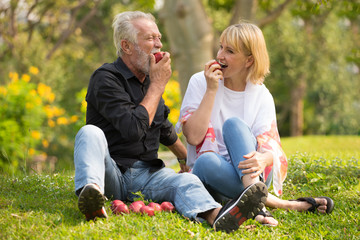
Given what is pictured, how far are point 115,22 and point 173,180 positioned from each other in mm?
1381

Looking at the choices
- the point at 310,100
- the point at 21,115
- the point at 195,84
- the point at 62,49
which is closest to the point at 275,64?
the point at 310,100

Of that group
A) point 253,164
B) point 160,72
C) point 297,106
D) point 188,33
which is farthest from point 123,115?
point 297,106

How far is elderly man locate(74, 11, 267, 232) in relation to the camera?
113 inches

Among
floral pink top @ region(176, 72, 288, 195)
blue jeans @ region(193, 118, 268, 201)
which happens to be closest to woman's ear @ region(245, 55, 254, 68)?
floral pink top @ region(176, 72, 288, 195)

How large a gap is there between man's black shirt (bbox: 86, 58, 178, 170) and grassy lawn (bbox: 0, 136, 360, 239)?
442mm

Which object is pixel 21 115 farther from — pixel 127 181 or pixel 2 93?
pixel 127 181

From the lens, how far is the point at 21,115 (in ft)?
25.8

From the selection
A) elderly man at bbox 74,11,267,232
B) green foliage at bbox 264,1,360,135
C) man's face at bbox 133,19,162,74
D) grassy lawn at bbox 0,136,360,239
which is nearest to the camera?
grassy lawn at bbox 0,136,360,239

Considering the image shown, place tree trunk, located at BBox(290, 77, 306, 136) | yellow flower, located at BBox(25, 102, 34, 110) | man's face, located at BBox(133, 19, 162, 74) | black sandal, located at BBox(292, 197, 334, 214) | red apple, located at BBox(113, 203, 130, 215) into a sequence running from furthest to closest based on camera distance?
tree trunk, located at BBox(290, 77, 306, 136)
yellow flower, located at BBox(25, 102, 34, 110)
man's face, located at BBox(133, 19, 162, 74)
black sandal, located at BBox(292, 197, 334, 214)
red apple, located at BBox(113, 203, 130, 215)

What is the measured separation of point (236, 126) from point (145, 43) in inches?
38.5

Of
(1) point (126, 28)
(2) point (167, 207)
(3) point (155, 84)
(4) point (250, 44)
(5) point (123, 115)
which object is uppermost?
(1) point (126, 28)

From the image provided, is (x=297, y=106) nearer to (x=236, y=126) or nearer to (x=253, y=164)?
(x=236, y=126)

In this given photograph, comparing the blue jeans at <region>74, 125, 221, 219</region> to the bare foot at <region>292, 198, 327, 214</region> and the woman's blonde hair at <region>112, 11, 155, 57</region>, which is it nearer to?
the bare foot at <region>292, 198, 327, 214</region>

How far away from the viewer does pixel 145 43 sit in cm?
355
